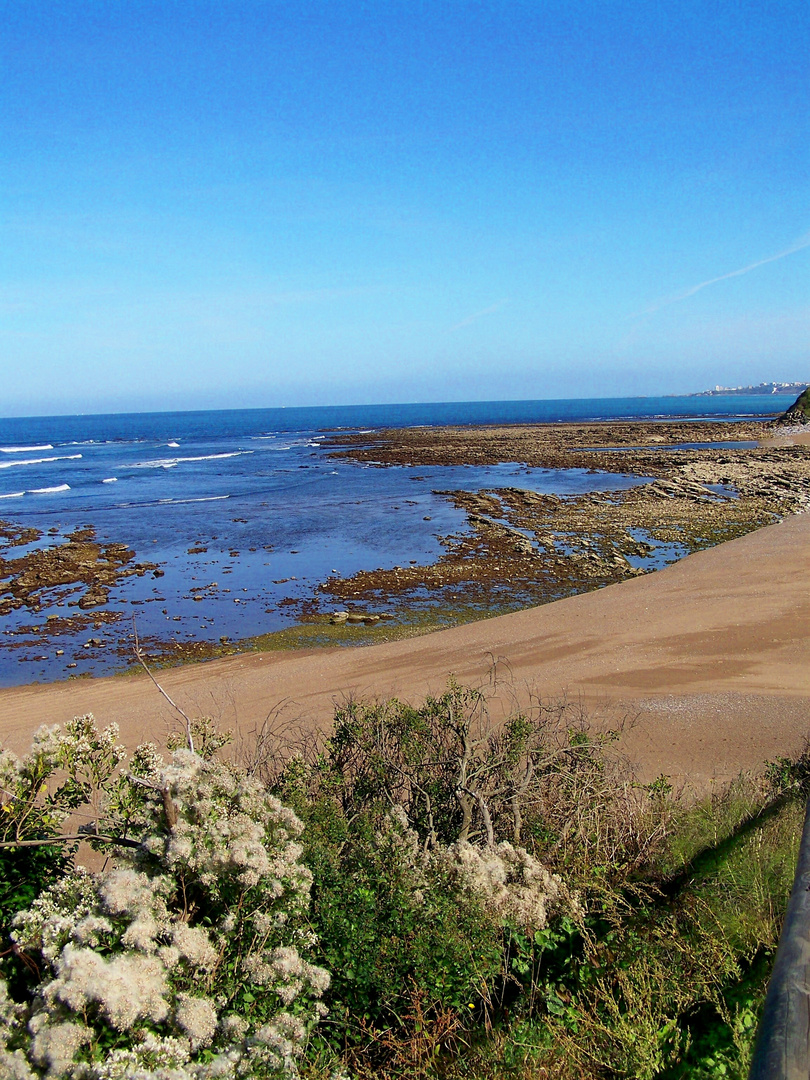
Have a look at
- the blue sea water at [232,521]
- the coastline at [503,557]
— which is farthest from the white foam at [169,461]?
the coastline at [503,557]

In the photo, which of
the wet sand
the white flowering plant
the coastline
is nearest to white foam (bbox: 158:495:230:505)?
the coastline

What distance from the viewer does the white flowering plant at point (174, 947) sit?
3162mm

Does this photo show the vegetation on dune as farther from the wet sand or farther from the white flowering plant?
the wet sand

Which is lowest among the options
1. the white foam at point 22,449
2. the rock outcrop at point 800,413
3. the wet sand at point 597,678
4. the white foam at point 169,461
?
the wet sand at point 597,678

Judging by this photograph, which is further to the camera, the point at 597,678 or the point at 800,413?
the point at 800,413

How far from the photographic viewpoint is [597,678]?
45.3ft

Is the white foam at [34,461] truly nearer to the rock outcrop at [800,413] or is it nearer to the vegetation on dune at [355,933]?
the vegetation on dune at [355,933]

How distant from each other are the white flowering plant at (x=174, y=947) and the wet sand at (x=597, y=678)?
5369mm

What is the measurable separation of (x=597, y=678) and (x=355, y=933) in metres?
10.1

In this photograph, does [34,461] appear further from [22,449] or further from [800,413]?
Result: [800,413]

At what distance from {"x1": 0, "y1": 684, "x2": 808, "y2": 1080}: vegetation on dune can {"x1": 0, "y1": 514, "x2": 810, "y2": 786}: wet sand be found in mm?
3704

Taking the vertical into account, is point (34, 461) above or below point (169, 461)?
above

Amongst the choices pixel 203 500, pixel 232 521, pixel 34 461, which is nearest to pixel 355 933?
pixel 232 521

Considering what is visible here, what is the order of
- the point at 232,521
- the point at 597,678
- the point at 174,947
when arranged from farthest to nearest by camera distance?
1. the point at 232,521
2. the point at 597,678
3. the point at 174,947
